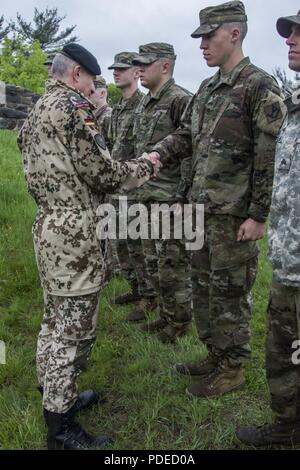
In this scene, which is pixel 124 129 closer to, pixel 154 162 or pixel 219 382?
pixel 154 162

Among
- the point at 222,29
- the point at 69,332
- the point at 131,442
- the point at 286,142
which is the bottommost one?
the point at 131,442

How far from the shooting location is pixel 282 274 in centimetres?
258

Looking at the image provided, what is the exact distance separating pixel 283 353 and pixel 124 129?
3.19m

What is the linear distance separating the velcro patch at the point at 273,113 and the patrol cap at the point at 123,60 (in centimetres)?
278

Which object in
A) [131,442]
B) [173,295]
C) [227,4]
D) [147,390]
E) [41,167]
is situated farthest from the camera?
[173,295]

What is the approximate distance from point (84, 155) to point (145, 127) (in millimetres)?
1913

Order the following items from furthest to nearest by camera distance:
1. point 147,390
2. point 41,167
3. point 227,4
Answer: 1. point 147,390
2. point 227,4
3. point 41,167

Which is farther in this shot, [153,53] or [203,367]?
[153,53]

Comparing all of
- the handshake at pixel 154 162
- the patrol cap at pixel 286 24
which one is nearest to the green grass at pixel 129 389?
the handshake at pixel 154 162

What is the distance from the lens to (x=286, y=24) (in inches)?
102

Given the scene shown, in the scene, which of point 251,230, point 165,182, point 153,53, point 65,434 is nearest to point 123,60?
point 153,53

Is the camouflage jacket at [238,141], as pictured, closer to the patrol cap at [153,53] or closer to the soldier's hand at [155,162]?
the soldier's hand at [155,162]
